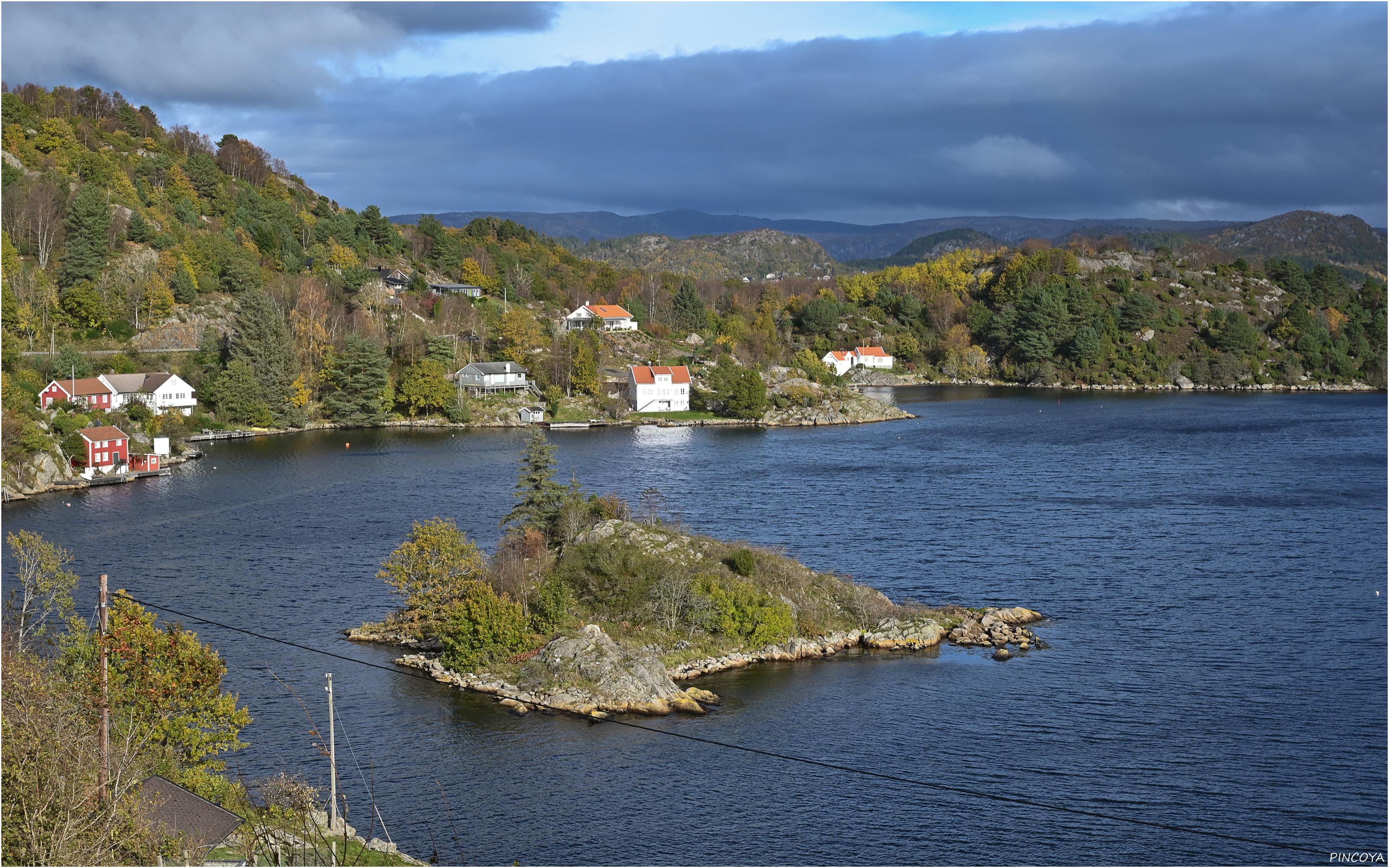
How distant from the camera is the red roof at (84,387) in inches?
2253

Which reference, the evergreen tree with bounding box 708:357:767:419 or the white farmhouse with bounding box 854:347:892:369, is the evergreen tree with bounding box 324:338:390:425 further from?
the white farmhouse with bounding box 854:347:892:369

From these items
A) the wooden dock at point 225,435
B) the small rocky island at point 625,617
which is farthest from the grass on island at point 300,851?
the wooden dock at point 225,435

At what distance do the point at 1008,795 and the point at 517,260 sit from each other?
9322cm

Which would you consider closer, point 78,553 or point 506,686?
point 506,686

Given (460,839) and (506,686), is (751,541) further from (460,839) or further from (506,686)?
(460,839)

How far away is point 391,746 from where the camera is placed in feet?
72.9

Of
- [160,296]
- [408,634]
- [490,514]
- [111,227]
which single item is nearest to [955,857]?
[408,634]

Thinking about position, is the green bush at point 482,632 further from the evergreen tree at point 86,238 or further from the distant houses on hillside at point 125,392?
the evergreen tree at point 86,238

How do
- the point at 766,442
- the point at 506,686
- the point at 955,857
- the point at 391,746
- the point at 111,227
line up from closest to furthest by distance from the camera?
the point at 955,857
the point at 391,746
the point at 506,686
the point at 766,442
the point at 111,227

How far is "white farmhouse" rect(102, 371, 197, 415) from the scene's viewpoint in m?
60.7

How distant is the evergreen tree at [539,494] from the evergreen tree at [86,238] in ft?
179

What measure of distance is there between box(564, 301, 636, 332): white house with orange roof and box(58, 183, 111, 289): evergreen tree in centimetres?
3485

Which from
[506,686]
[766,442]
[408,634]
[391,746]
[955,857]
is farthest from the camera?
[766,442]

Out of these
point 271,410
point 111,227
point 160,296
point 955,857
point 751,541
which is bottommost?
point 955,857
